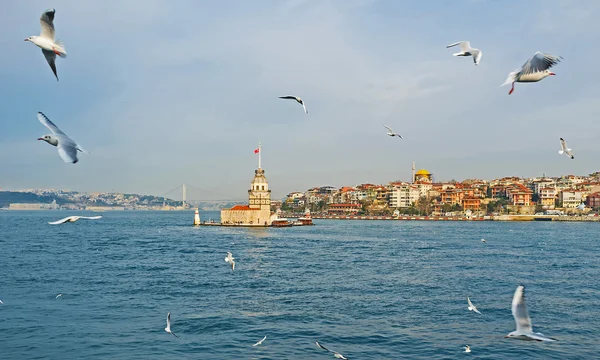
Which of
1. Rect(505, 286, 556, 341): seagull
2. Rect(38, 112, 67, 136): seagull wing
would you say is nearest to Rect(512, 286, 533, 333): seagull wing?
Rect(505, 286, 556, 341): seagull

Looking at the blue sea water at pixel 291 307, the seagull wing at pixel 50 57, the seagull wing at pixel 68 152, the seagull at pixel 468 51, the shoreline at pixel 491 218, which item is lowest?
the blue sea water at pixel 291 307

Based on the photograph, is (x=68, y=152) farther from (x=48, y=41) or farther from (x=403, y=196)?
(x=403, y=196)

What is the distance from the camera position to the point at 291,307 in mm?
16109

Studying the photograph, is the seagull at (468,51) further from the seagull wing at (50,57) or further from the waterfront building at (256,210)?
the waterfront building at (256,210)

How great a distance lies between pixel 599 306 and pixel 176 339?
12417mm

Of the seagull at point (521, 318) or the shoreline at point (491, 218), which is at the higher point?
the shoreline at point (491, 218)

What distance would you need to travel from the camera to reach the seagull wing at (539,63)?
5.43 m

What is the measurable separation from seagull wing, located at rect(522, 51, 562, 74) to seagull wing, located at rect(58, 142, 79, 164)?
4319 mm

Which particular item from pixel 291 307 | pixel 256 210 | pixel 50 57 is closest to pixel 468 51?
pixel 50 57

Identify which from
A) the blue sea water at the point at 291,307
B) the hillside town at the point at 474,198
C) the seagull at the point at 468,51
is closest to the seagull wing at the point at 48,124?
the seagull at the point at 468,51

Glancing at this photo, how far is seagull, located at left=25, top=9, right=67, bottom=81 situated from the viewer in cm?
454

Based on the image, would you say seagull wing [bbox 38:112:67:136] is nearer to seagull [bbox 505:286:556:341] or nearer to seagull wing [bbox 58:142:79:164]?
seagull wing [bbox 58:142:79:164]

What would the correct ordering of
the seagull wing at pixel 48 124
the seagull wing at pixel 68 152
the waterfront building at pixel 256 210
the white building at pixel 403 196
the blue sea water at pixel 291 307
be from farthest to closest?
the white building at pixel 403 196, the waterfront building at pixel 256 210, the blue sea water at pixel 291 307, the seagull wing at pixel 48 124, the seagull wing at pixel 68 152

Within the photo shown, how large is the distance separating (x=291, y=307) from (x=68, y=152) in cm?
1247
